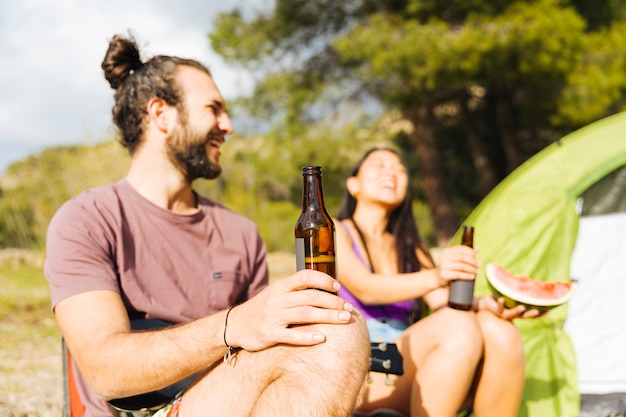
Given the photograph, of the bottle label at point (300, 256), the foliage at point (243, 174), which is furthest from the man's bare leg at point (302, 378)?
the foliage at point (243, 174)

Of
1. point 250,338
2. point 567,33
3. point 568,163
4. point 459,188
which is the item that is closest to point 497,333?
point 250,338

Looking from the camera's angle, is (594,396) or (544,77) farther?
(544,77)

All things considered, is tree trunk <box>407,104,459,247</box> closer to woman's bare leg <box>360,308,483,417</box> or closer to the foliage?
the foliage

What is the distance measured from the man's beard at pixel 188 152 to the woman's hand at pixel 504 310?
4.50 ft

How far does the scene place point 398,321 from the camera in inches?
112

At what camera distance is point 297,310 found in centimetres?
148

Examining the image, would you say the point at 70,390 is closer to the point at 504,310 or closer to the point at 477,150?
the point at 504,310

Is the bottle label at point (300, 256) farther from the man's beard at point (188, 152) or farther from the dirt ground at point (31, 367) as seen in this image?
the dirt ground at point (31, 367)

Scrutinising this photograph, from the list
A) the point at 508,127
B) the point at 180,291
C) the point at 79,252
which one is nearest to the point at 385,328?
the point at 180,291

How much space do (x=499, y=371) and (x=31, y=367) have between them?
3.74 meters

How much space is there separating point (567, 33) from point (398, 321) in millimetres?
7341

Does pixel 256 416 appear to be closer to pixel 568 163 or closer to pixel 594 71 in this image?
pixel 568 163

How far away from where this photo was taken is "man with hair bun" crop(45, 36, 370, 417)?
4.92ft

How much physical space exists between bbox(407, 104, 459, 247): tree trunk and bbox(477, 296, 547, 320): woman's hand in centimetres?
848
